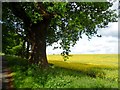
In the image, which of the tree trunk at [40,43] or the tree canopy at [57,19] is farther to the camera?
the tree trunk at [40,43]

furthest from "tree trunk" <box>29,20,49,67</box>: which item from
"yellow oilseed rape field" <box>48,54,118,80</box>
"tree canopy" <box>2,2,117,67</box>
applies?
"yellow oilseed rape field" <box>48,54,118,80</box>

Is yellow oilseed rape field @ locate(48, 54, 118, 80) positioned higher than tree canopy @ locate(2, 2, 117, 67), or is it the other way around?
tree canopy @ locate(2, 2, 117, 67)

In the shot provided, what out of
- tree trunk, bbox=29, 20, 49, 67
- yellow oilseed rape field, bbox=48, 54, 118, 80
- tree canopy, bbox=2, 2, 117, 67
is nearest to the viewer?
tree canopy, bbox=2, 2, 117, 67

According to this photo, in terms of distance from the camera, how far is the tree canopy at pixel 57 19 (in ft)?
78.5

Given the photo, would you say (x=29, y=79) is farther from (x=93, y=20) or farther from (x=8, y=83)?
(x=93, y=20)

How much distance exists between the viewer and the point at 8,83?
69.2 ft

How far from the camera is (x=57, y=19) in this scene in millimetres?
28953

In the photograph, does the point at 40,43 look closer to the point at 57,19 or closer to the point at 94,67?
the point at 57,19

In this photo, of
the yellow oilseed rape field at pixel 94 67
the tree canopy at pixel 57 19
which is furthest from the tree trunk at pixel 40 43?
the yellow oilseed rape field at pixel 94 67

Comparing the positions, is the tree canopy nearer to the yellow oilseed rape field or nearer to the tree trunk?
the tree trunk

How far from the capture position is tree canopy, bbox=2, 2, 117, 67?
78.5ft

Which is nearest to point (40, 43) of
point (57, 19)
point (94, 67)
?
point (57, 19)

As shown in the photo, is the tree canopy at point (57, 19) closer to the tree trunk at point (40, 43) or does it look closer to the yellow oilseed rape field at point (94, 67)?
the tree trunk at point (40, 43)

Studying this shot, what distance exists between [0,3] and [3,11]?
1717mm
